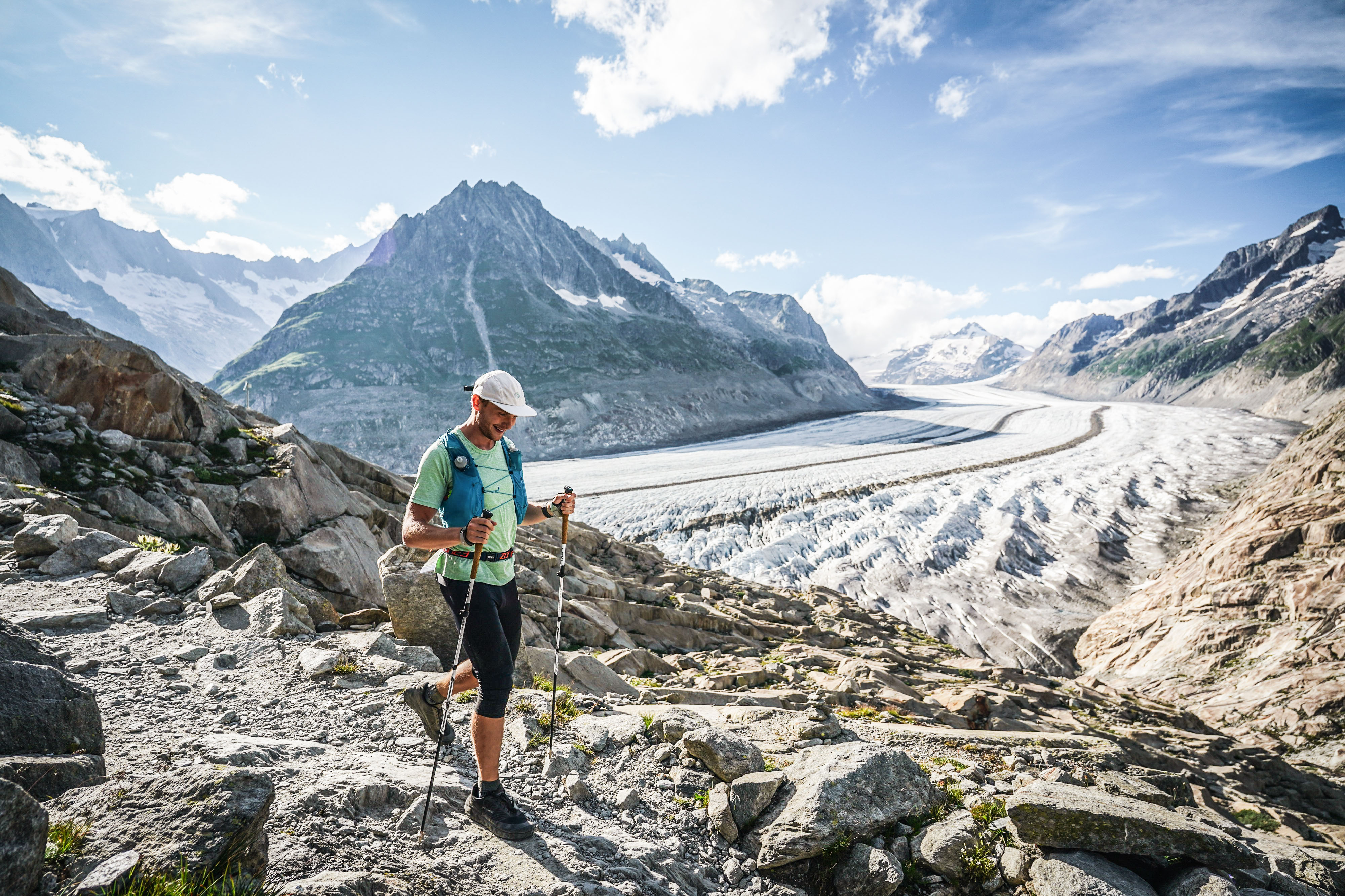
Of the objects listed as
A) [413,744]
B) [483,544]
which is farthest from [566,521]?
[413,744]

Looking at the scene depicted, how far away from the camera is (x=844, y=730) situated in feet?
21.4

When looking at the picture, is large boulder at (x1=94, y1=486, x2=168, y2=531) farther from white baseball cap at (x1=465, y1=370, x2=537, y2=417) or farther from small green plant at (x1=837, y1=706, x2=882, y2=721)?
small green plant at (x1=837, y1=706, x2=882, y2=721)

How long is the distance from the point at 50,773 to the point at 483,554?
2.31 metres

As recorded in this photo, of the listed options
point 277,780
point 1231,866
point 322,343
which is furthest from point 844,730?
point 322,343

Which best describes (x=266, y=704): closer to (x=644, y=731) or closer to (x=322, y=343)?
(x=644, y=731)

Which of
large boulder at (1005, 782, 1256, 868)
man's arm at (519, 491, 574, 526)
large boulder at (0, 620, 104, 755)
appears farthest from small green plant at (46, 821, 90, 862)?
large boulder at (1005, 782, 1256, 868)

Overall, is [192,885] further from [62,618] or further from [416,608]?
[62,618]

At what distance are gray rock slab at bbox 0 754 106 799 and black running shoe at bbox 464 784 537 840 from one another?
2.00m

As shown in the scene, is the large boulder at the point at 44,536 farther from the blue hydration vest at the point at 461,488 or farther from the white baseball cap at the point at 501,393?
the white baseball cap at the point at 501,393

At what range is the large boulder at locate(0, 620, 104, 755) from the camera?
324cm

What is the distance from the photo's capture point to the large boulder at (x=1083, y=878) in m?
3.62

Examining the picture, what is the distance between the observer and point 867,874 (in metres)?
3.92

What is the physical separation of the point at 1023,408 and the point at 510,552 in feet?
283

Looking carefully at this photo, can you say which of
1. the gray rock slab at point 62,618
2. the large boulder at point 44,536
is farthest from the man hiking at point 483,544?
the large boulder at point 44,536
